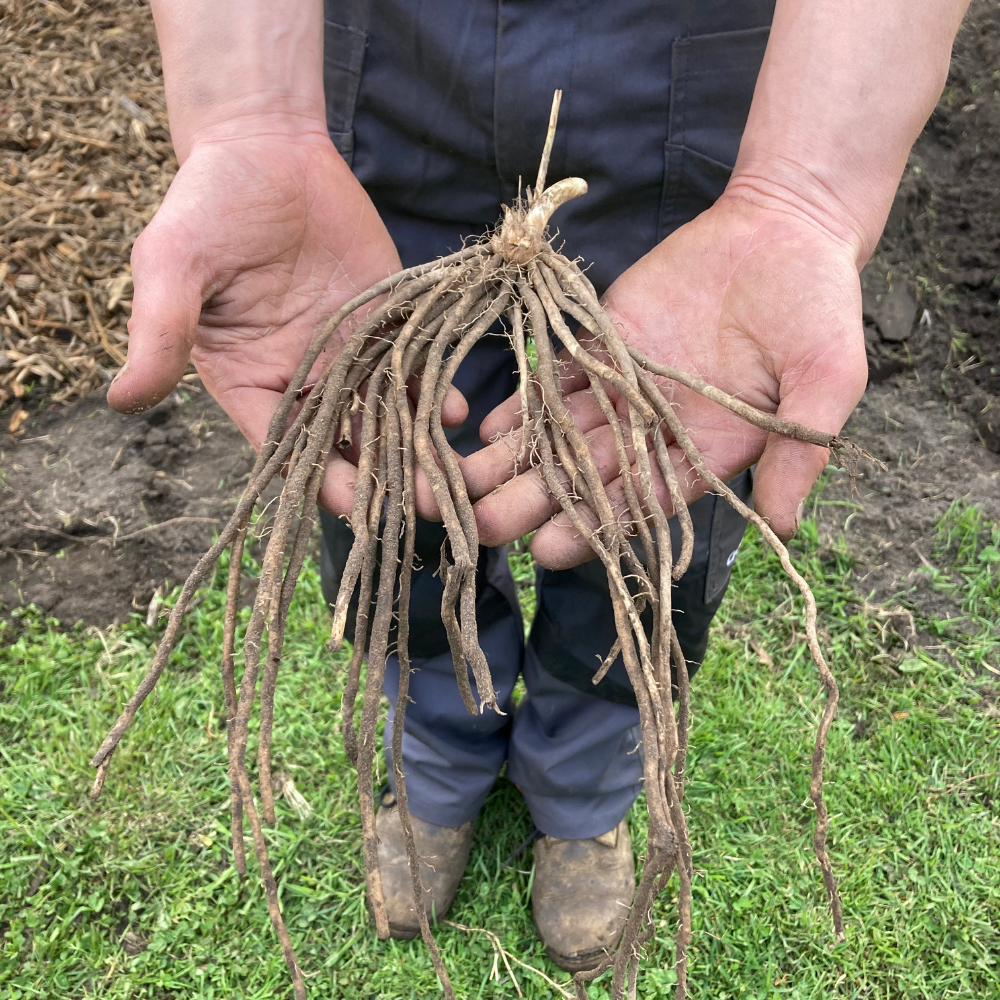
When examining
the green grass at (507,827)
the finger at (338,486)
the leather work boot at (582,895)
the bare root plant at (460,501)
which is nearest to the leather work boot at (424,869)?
the green grass at (507,827)

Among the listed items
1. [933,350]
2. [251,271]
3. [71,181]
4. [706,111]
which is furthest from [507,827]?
[71,181]

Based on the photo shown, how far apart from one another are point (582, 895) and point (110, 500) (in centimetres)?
172

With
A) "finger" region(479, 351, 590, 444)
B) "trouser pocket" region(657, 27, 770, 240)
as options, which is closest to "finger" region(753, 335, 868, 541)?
"finger" region(479, 351, 590, 444)

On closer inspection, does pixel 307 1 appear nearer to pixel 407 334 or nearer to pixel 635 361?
pixel 407 334

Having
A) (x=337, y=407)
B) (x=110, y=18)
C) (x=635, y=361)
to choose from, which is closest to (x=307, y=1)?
(x=337, y=407)

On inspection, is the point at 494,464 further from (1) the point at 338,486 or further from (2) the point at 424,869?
(2) the point at 424,869

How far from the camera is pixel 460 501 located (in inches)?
48.1

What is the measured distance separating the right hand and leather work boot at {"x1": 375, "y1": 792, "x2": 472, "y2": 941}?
937 mm

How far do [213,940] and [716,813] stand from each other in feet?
3.79

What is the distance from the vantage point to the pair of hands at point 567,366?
121cm

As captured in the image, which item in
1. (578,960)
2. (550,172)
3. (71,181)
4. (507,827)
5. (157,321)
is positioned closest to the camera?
(157,321)

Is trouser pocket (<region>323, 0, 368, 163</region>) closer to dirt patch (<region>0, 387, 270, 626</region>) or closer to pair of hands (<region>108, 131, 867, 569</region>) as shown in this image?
pair of hands (<region>108, 131, 867, 569</region>)

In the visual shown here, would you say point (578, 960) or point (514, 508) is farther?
point (578, 960)

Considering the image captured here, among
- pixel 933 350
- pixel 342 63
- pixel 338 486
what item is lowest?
pixel 933 350
